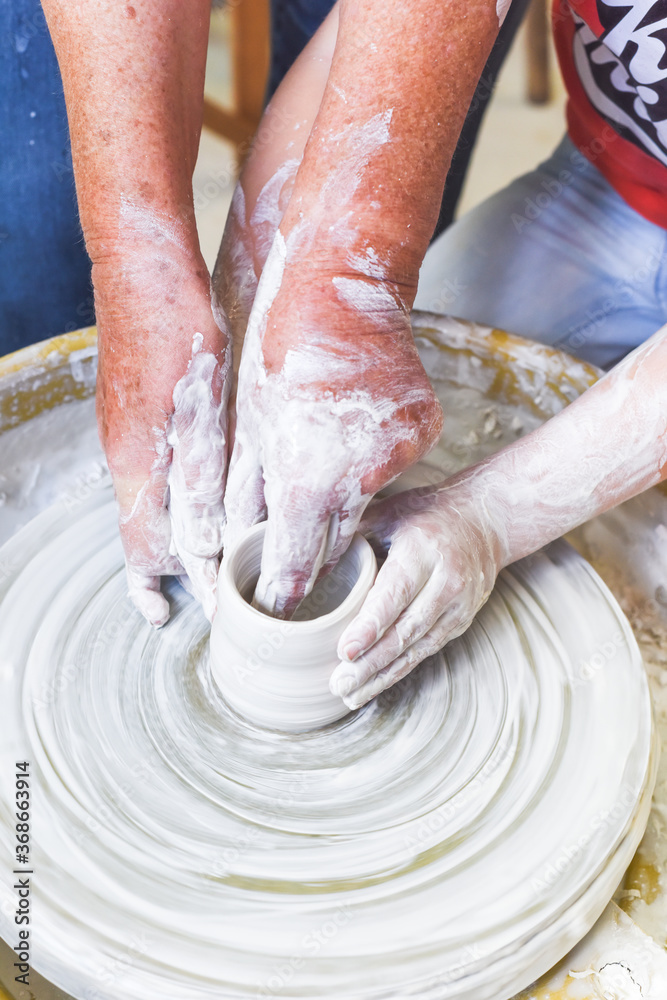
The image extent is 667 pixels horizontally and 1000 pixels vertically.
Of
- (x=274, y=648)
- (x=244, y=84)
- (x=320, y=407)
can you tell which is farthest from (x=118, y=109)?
(x=244, y=84)

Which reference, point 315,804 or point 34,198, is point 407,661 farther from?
point 34,198

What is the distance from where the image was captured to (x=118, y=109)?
42.8 inches

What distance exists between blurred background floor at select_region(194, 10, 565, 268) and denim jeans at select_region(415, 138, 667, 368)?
1518 millimetres

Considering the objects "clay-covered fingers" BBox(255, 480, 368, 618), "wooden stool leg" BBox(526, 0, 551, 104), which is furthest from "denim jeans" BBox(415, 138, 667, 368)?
"wooden stool leg" BBox(526, 0, 551, 104)

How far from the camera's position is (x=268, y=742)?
1.04 meters

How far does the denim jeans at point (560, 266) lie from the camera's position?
5.50 feet

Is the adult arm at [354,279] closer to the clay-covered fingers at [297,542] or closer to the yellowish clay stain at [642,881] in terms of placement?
the clay-covered fingers at [297,542]

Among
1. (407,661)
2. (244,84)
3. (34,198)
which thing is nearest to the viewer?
(407,661)

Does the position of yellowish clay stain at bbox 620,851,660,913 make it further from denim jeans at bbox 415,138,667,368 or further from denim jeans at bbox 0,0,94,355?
denim jeans at bbox 0,0,94,355

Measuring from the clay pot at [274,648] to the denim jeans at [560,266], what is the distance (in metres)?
0.89

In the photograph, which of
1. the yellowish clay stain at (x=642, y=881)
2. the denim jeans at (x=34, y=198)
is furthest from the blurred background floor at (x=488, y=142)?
the yellowish clay stain at (x=642, y=881)

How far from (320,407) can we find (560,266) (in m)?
1.00

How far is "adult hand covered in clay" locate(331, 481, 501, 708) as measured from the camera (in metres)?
0.97

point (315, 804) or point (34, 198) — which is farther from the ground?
point (34, 198)
